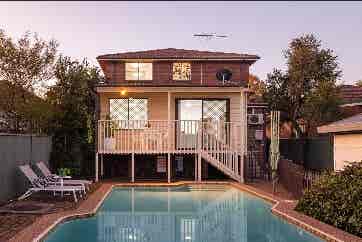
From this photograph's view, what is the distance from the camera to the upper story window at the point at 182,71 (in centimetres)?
2727

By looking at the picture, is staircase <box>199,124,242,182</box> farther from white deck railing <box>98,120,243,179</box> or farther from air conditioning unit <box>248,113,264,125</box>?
air conditioning unit <box>248,113,264,125</box>

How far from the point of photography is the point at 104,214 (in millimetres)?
13922

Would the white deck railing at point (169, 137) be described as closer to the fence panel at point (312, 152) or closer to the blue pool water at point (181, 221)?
the blue pool water at point (181, 221)

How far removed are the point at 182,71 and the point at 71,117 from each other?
7231mm

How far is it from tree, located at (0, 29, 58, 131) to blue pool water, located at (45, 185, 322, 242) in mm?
5763

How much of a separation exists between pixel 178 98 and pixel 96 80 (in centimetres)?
420

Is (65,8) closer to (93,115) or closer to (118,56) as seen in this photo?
(93,115)

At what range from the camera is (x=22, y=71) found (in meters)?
21.5

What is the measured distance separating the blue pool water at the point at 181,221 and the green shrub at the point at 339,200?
2.64 feet

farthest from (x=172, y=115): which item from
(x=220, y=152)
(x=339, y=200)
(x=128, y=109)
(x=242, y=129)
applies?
(x=339, y=200)

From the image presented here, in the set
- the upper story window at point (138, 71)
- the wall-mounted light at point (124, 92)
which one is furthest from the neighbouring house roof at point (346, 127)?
the upper story window at point (138, 71)

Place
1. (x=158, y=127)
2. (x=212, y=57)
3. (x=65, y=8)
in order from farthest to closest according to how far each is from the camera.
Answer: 1. (x=212, y=57)
2. (x=158, y=127)
3. (x=65, y=8)

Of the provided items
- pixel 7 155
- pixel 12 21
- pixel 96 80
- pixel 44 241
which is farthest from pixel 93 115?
pixel 44 241

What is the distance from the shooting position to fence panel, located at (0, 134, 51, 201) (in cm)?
1419
